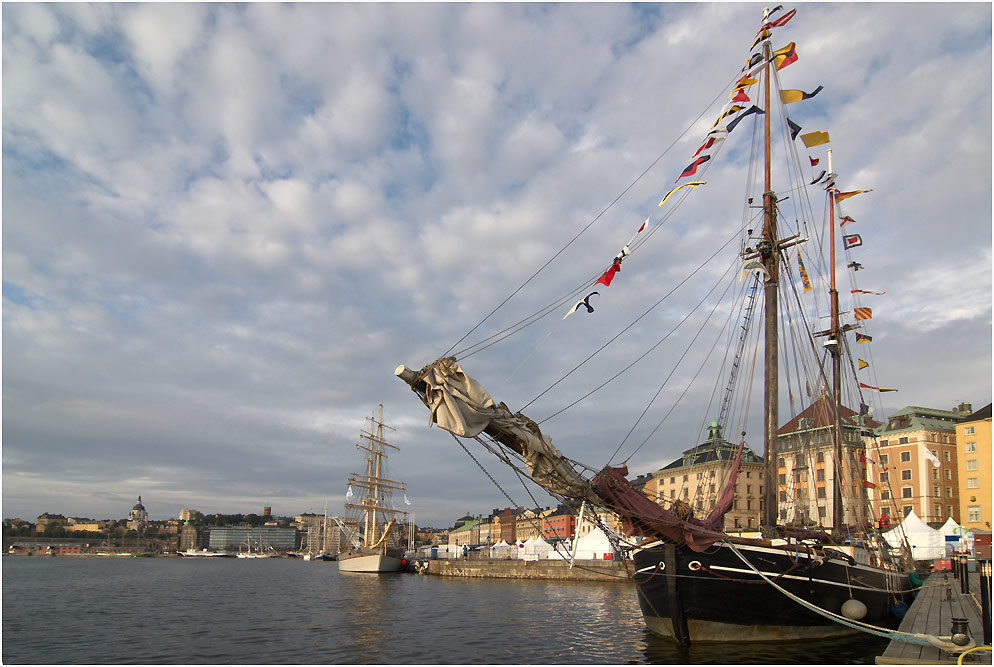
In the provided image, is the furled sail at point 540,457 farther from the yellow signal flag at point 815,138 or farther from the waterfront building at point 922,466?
the waterfront building at point 922,466

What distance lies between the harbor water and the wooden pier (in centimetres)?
207

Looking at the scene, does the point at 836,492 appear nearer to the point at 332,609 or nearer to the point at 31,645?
the point at 332,609

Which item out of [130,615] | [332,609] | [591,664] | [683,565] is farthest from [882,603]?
[130,615]

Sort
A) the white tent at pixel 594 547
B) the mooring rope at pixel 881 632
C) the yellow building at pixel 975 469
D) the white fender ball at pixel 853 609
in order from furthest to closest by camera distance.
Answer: the white tent at pixel 594 547
the yellow building at pixel 975 469
the white fender ball at pixel 853 609
the mooring rope at pixel 881 632

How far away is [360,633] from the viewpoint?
34.2 metres

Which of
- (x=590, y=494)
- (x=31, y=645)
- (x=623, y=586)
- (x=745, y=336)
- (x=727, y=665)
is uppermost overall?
(x=745, y=336)

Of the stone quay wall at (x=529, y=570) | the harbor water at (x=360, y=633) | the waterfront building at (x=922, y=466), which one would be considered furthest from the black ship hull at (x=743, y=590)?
the waterfront building at (x=922, y=466)

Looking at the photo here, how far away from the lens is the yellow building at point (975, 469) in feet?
248

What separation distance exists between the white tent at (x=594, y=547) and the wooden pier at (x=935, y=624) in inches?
1776

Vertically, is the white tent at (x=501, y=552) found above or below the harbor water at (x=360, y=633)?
below

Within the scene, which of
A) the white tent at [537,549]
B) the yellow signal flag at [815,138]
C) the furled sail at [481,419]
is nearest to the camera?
the furled sail at [481,419]

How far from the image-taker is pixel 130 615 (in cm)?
4312

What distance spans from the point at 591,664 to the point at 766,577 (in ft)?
23.5

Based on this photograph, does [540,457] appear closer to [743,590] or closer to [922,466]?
[743,590]
